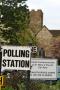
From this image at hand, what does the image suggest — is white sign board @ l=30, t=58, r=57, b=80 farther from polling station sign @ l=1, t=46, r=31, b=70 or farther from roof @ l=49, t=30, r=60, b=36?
roof @ l=49, t=30, r=60, b=36

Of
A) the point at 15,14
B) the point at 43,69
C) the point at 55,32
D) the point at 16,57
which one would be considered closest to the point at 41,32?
the point at 55,32

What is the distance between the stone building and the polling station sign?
72707 millimetres

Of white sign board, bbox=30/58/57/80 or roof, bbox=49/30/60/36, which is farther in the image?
roof, bbox=49/30/60/36

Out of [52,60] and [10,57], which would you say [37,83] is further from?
[10,57]

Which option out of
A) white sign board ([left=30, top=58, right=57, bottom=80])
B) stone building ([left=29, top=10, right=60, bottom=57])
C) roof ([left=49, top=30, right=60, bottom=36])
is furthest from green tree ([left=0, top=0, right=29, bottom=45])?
white sign board ([left=30, top=58, right=57, bottom=80])

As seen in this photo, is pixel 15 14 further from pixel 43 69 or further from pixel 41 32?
pixel 43 69

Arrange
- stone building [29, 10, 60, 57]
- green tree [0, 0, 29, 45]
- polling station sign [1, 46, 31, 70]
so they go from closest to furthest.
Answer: polling station sign [1, 46, 31, 70] → green tree [0, 0, 29, 45] → stone building [29, 10, 60, 57]

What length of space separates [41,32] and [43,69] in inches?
3202

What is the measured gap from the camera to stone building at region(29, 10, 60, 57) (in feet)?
286

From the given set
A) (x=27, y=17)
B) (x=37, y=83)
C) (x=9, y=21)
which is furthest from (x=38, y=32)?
(x=37, y=83)

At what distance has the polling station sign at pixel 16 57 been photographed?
9258mm

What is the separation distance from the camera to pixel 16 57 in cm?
938

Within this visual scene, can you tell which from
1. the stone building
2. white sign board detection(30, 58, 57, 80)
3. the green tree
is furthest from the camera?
the stone building

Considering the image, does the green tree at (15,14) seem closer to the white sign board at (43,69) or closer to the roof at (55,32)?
the roof at (55,32)
